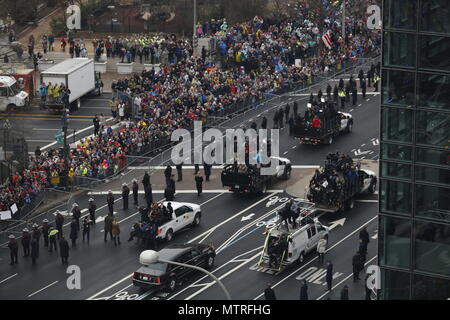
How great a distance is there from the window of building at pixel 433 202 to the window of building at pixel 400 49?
12.8ft

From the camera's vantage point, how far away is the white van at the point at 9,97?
248 ft

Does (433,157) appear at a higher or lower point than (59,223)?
higher

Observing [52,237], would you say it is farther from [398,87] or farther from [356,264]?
[398,87]

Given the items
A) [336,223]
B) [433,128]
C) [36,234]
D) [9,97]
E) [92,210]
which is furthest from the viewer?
[9,97]

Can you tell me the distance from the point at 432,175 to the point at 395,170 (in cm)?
126

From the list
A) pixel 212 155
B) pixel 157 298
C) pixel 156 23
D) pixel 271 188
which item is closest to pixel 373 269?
pixel 157 298

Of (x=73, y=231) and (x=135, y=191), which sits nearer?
(x=73, y=231)

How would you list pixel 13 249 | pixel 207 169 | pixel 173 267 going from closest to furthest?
1. pixel 173 267
2. pixel 13 249
3. pixel 207 169

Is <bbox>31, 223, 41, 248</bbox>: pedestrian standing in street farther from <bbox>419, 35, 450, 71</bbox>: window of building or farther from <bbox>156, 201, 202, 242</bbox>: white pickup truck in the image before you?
<bbox>419, 35, 450, 71</bbox>: window of building

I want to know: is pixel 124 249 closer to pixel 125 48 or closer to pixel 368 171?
pixel 368 171

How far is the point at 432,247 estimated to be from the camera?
38906 millimetres

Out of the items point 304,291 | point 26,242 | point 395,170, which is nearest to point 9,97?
point 26,242

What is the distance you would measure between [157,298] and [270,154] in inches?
663

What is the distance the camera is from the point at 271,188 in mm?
60188
